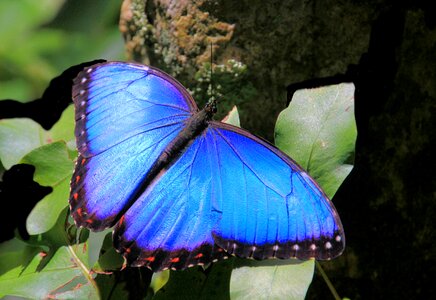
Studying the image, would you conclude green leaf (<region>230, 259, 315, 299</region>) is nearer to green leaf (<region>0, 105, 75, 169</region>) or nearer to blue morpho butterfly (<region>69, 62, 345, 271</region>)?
blue morpho butterfly (<region>69, 62, 345, 271</region>)

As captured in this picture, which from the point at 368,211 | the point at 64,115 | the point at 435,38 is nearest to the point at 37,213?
the point at 64,115

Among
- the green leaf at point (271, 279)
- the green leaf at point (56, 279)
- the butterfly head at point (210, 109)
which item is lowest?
the green leaf at point (56, 279)

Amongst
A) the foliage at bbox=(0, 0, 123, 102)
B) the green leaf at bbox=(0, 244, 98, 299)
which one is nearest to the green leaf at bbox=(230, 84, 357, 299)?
the green leaf at bbox=(0, 244, 98, 299)

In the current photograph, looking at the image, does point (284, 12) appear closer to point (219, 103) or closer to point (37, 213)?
point (219, 103)

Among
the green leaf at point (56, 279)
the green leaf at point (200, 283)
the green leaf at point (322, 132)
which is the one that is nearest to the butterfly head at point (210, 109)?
the green leaf at point (322, 132)

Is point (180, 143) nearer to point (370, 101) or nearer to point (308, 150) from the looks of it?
point (308, 150)

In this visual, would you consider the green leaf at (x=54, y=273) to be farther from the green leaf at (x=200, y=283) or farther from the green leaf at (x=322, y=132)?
the green leaf at (x=322, y=132)
